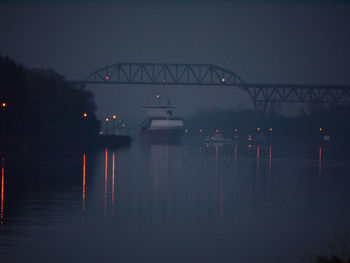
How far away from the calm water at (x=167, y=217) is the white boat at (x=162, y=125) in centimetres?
8606

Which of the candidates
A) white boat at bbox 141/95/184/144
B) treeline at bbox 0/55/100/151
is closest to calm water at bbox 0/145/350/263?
treeline at bbox 0/55/100/151

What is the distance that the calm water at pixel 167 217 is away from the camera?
1169 cm

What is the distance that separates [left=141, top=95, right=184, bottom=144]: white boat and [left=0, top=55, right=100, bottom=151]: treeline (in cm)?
2945

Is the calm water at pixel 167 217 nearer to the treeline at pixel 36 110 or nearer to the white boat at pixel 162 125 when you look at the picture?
the treeline at pixel 36 110

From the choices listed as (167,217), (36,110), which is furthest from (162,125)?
(167,217)

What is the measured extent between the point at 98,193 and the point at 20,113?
1414 inches

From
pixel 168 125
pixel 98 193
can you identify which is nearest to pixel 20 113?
pixel 98 193

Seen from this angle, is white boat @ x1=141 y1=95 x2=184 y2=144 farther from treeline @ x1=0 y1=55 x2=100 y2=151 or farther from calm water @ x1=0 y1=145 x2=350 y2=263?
calm water @ x1=0 y1=145 x2=350 y2=263

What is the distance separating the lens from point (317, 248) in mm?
12164

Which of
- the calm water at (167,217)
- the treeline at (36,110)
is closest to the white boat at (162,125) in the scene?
the treeline at (36,110)

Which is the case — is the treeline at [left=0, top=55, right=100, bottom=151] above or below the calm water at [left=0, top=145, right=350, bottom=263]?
above

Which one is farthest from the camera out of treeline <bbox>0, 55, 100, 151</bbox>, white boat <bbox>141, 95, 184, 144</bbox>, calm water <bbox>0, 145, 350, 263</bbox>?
white boat <bbox>141, 95, 184, 144</bbox>

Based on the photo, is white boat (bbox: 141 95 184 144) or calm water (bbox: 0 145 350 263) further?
white boat (bbox: 141 95 184 144)

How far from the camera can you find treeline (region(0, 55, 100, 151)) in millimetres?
52094
